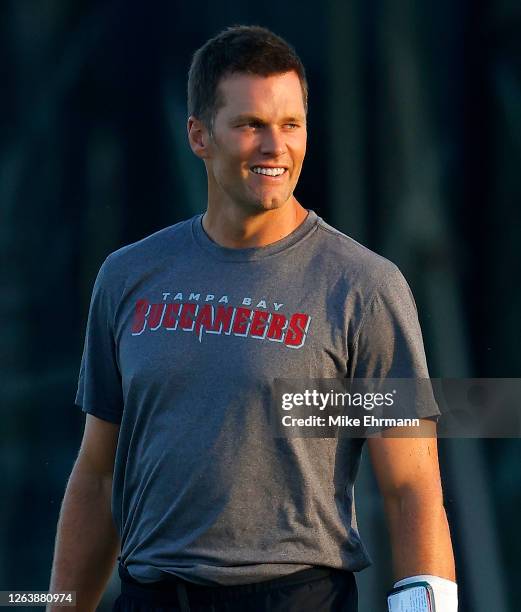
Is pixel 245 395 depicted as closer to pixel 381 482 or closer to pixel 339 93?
pixel 381 482

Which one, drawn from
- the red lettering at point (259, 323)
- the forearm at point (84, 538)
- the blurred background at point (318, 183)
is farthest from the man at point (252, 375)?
the blurred background at point (318, 183)

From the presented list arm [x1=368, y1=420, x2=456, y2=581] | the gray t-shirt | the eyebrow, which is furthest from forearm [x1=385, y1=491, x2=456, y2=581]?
the eyebrow

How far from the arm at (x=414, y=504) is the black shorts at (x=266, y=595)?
0.52 feet

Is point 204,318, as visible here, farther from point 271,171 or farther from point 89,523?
point 89,523

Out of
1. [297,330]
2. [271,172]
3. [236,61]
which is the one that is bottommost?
[297,330]

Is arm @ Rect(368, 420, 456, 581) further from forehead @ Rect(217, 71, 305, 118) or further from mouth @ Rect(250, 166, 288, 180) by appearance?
forehead @ Rect(217, 71, 305, 118)

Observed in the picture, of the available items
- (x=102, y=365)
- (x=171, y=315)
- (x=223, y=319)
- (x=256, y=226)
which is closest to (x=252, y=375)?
(x=223, y=319)

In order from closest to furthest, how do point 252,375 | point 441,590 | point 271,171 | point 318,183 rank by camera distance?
point 441,590, point 252,375, point 271,171, point 318,183

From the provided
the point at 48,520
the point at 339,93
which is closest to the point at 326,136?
the point at 339,93

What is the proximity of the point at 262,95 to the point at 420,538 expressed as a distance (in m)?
1.05

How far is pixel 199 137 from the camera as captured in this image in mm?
3430

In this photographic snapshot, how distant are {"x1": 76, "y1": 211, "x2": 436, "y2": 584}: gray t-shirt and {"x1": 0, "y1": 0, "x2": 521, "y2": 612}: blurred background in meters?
1.41

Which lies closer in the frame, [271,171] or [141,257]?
[271,171]

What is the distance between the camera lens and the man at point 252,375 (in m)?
3.11
